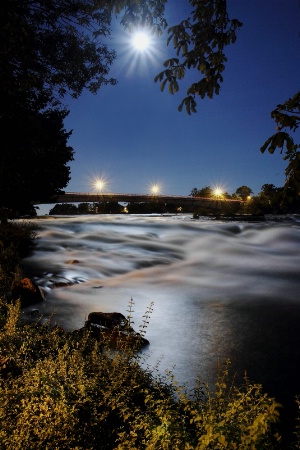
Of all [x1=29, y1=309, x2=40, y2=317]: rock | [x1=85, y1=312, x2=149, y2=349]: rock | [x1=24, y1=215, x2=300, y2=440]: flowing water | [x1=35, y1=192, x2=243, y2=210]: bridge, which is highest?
[x1=35, y1=192, x2=243, y2=210]: bridge

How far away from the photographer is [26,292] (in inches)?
350

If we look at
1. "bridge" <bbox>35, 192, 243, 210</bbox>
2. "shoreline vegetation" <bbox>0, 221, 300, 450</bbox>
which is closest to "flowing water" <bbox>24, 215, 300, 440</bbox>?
"shoreline vegetation" <bbox>0, 221, 300, 450</bbox>

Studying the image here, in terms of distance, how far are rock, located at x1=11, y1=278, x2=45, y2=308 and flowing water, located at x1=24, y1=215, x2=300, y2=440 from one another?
0.35 m

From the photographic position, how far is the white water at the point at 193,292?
6627 millimetres

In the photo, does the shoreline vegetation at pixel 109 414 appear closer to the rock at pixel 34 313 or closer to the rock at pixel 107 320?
the rock at pixel 107 320

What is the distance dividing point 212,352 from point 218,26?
5.71 meters

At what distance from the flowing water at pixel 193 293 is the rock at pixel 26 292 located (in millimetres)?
347

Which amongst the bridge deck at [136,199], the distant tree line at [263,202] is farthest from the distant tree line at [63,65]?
the bridge deck at [136,199]

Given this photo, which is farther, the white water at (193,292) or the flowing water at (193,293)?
the white water at (193,292)

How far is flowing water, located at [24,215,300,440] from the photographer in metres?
6.50

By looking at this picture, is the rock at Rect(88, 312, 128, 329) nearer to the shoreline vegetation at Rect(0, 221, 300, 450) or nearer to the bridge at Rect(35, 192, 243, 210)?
the shoreline vegetation at Rect(0, 221, 300, 450)

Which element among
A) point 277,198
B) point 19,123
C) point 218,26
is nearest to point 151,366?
point 277,198

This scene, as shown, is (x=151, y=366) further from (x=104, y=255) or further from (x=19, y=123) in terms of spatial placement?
(x=104, y=255)

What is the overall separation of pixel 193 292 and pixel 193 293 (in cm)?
13
